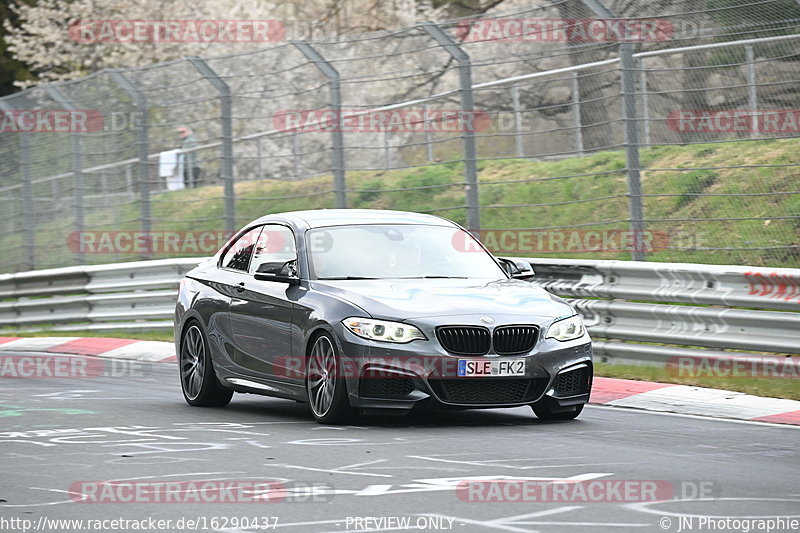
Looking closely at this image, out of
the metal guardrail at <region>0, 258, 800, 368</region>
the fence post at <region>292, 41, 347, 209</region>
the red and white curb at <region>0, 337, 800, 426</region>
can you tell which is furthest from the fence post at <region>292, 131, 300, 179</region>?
the red and white curb at <region>0, 337, 800, 426</region>

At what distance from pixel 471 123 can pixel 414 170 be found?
109 centimetres

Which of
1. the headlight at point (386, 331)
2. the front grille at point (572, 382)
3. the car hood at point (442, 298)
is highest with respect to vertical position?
the car hood at point (442, 298)

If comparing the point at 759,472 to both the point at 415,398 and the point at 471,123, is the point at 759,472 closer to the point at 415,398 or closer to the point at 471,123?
the point at 415,398

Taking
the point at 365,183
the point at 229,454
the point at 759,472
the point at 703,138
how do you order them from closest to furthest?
the point at 759,472 < the point at 229,454 < the point at 703,138 < the point at 365,183

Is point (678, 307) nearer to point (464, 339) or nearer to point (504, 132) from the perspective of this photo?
point (504, 132)

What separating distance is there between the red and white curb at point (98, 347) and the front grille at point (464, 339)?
7.50m

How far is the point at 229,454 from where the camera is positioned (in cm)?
868

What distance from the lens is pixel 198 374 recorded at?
1187cm

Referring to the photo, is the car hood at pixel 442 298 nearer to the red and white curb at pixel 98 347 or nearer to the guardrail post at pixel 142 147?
the red and white curb at pixel 98 347

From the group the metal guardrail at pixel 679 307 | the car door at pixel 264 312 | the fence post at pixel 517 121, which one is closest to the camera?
the car door at pixel 264 312

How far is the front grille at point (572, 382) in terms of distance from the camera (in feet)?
32.9

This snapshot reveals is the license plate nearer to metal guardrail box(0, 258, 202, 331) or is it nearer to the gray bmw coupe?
the gray bmw coupe

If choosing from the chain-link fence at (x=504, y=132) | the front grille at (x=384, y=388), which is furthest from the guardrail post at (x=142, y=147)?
the front grille at (x=384, y=388)

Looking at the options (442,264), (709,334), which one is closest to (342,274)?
(442,264)
